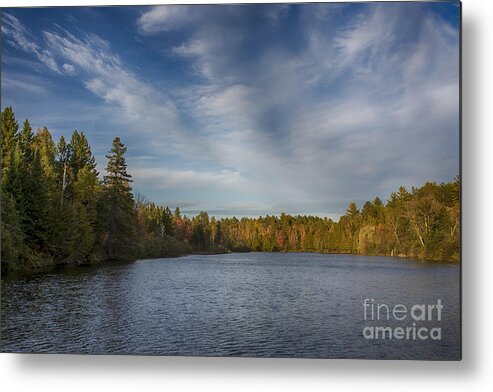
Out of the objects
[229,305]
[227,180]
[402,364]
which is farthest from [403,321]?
[227,180]

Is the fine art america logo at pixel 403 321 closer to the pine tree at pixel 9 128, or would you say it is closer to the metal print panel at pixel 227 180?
the metal print panel at pixel 227 180

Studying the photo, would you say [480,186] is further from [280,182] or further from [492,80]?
[280,182]

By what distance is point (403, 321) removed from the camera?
6.93 meters

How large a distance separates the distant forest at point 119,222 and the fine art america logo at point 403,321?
707 mm

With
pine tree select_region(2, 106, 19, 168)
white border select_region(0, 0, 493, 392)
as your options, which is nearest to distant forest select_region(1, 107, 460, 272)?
pine tree select_region(2, 106, 19, 168)

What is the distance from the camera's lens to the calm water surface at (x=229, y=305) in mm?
6984

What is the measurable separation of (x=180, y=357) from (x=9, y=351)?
212cm

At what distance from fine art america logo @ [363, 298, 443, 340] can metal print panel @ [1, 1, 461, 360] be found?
17 millimetres

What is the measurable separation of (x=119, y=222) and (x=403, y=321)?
154 inches

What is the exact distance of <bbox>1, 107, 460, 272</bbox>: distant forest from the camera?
7.45 meters

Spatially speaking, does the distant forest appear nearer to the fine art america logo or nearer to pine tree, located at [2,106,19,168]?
pine tree, located at [2,106,19,168]

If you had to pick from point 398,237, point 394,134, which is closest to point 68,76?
point 394,134

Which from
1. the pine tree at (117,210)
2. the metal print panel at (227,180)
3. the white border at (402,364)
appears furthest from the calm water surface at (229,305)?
the pine tree at (117,210)

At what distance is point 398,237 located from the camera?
7.70m
